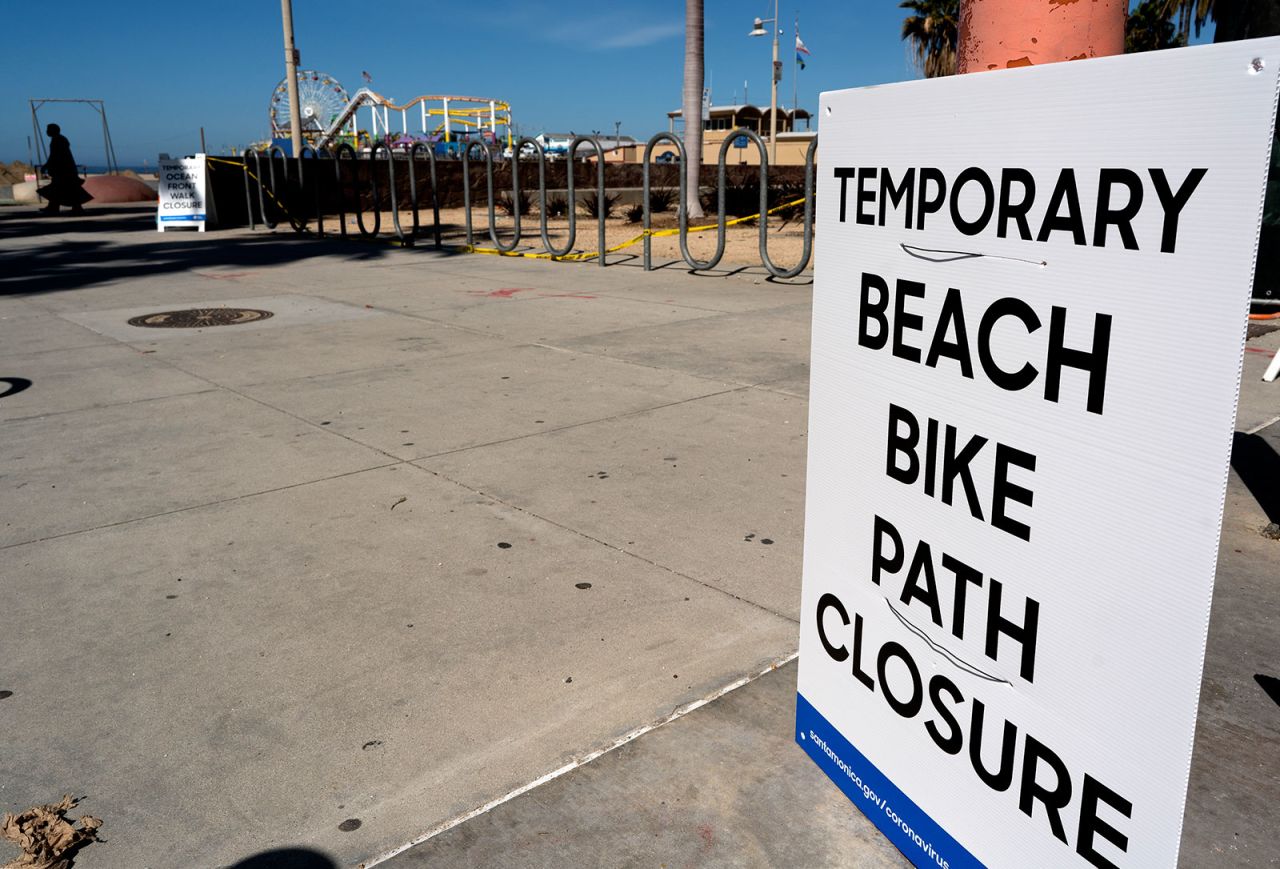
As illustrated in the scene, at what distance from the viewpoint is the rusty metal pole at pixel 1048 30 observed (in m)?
1.82

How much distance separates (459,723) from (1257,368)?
5.95 metres

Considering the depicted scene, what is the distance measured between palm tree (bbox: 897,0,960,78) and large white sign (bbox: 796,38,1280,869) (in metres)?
46.5

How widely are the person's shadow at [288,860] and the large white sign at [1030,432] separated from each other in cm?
112

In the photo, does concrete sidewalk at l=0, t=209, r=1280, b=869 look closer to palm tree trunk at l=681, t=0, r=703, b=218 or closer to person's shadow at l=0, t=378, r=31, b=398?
person's shadow at l=0, t=378, r=31, b=398

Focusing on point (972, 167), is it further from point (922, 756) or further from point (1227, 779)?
point (1227, 779)

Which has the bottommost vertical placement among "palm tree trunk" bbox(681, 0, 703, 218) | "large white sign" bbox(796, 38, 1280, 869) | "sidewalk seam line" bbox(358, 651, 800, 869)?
"sidewalk seam line" bbox(358, 651, 800, 869)

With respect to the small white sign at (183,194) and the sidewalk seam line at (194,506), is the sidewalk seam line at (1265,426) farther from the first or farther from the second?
the small white sign at (183,194)

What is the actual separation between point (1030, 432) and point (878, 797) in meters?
0.92

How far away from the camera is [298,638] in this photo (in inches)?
115

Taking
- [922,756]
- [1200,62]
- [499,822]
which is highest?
[1200,62]

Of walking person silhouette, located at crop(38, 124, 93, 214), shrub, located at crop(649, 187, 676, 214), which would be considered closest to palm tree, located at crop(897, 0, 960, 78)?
shrub, located at crop(649, 187, 676, 214)

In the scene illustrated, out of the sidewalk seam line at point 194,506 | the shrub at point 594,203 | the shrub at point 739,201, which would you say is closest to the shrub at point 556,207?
the shrub at point 594,203

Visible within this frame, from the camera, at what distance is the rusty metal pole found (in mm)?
1817

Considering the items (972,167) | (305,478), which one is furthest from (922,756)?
(305,478)
